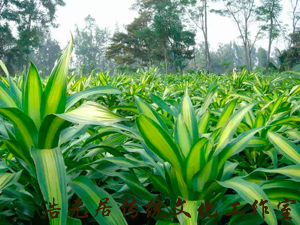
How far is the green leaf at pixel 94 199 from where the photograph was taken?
1.90 feet

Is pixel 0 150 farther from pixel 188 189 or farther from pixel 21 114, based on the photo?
pixel 188 189

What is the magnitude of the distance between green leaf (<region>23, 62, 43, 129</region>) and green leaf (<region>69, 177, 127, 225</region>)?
207 mm

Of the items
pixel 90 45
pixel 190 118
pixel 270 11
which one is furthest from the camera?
pixel 90 45

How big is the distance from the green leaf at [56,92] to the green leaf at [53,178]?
13cm

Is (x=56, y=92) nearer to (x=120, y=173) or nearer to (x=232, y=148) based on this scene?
(x=120, y=173)

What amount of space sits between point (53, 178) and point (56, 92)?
236 mm

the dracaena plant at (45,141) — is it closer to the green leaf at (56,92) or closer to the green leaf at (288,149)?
the green leaf at (56,92)

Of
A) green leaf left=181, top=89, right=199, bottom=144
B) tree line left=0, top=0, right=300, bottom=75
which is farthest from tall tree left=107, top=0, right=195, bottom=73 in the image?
green leaf left=181, top=89, right=199, bottom=144

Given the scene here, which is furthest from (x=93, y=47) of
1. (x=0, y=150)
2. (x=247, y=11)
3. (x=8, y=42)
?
(x=0, y=150)

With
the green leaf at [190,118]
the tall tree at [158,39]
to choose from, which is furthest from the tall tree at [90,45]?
the green leaf at [190,118]

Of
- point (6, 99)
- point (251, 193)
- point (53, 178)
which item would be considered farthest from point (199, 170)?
point (6, 99)

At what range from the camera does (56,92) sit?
2.21 feet

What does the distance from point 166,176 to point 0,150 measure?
0.66 metres

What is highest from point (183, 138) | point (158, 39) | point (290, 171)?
point (158, 39)
